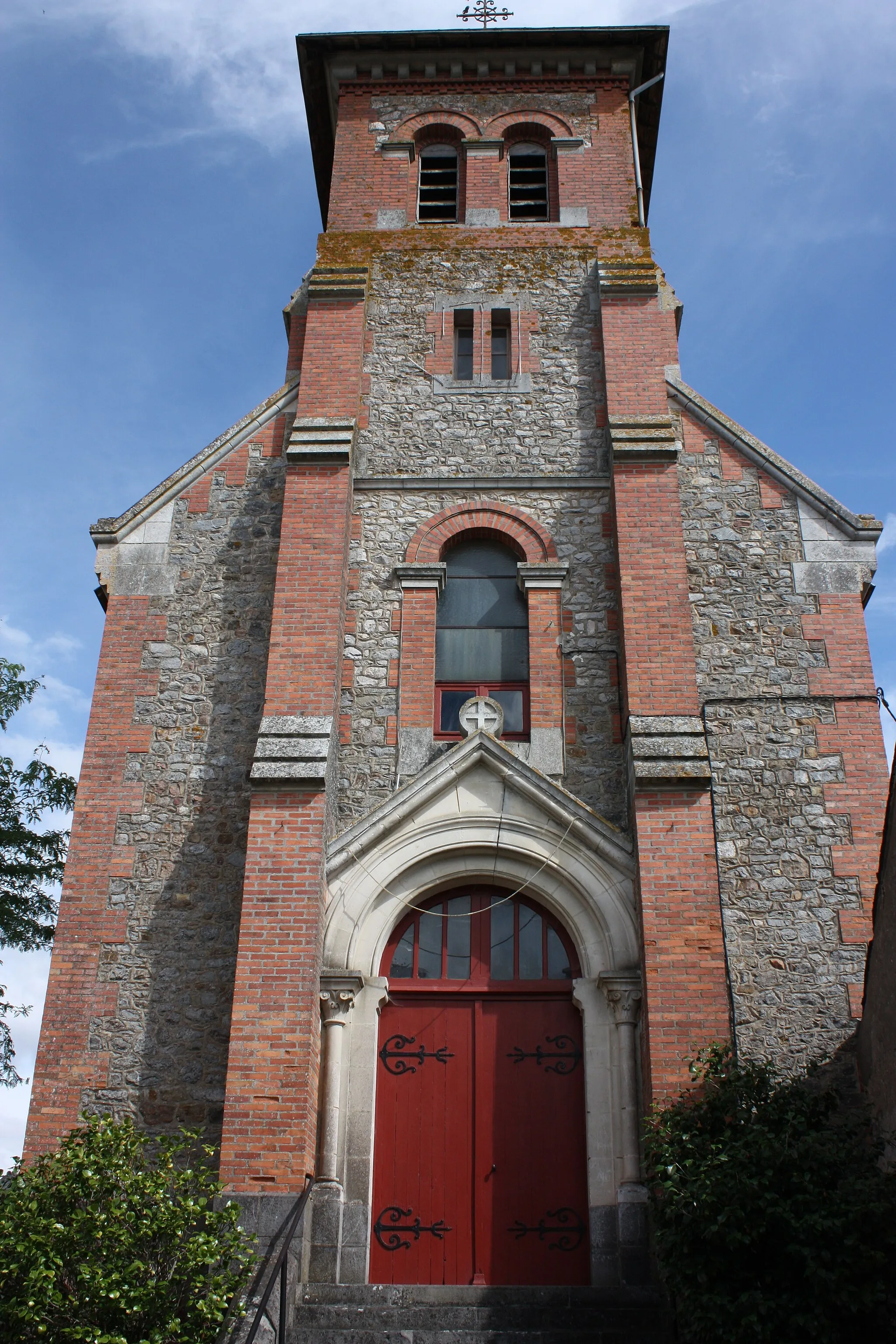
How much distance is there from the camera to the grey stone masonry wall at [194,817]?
1025 centimetres

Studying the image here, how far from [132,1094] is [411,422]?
7493 mm

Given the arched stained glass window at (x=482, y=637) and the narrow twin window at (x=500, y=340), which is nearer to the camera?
the arched stained glass window at (x=482, y=637)

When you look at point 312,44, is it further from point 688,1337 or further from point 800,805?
point 688,1337

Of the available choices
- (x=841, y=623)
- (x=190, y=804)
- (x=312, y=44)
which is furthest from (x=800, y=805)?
(x=312, y=44)

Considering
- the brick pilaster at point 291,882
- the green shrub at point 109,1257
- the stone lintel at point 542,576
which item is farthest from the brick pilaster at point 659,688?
the green shrub at point 109,1257

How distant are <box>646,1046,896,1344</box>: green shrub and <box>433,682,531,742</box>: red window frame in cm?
427

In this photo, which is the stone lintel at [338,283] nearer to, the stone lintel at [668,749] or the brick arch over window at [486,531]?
the brick arch over window at [486,531]

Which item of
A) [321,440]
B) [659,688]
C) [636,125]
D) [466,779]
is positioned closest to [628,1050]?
[466,779]

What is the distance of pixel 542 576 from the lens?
12.4 meters

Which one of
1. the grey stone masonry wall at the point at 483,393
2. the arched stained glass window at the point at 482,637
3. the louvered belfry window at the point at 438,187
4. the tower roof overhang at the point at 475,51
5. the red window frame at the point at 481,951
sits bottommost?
the red window frame at the point at 481,951

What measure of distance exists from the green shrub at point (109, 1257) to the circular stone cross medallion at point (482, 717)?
4.75 m

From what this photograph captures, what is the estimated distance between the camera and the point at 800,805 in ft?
35.7

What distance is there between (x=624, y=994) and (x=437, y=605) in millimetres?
4374

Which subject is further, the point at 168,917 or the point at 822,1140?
the point at 168,917
